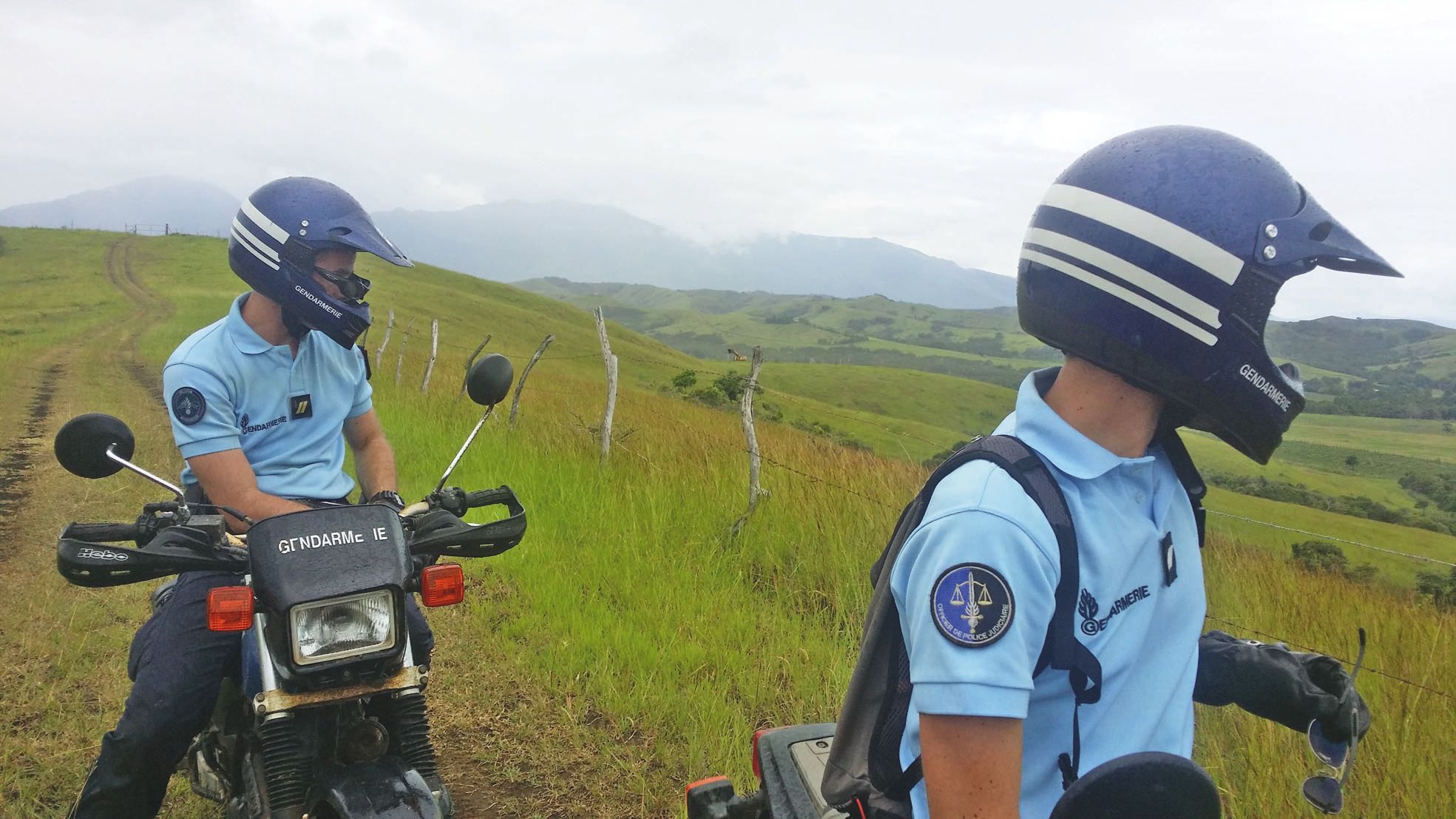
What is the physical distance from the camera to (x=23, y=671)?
460cm

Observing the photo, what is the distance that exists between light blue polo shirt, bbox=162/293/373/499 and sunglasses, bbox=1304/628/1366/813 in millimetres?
3008

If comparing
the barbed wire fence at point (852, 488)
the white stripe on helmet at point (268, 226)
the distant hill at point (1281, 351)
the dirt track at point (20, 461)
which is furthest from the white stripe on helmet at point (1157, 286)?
the dirt track at point (20, 461)

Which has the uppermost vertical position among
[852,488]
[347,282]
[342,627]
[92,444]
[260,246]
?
[260,246]

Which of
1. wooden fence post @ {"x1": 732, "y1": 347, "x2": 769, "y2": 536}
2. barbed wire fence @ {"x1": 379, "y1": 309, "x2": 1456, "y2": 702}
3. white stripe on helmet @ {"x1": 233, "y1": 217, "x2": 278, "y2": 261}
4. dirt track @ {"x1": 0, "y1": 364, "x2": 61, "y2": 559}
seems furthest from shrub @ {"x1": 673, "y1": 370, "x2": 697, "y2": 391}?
white stripe on helmet @ {"x1": 233, "y1": 217, "x2": 278, "y2": 261}

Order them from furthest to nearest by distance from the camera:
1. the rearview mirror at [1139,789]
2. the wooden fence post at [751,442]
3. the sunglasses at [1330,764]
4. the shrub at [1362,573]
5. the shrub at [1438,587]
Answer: the wooden fence post at [751,442] → the shrub at [1362,573] → the shrub at [1438,587] → the sunglasses at [1330,764] → the rearview mirror at [1139,789]

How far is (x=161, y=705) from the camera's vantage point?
8.11ft

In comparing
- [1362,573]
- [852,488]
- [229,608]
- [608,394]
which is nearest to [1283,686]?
[229,608]

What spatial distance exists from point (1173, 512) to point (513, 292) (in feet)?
298

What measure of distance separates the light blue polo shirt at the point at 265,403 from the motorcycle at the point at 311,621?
1.14 ft

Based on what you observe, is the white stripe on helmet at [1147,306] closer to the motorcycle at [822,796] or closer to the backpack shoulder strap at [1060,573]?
the backpack shoulder strap at [1060,573]

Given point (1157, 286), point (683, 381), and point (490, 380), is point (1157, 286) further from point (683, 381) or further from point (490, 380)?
point (683, 381)

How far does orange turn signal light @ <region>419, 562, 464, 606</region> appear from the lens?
239 centimetres

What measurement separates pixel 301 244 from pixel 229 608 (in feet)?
4.62

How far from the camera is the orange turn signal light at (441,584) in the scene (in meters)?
2.39
